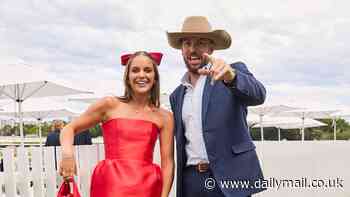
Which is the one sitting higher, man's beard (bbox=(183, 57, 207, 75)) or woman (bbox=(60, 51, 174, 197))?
man's beard (bbox=(183, 57, 207, 75))

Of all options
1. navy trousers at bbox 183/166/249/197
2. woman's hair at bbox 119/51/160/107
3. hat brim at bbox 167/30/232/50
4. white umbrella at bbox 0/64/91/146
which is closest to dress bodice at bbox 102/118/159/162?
woman's hair at bbox 119/51/160/107

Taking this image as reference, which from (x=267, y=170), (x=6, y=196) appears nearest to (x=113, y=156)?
(x=6, y=196)

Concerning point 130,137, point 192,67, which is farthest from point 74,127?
point 192,67

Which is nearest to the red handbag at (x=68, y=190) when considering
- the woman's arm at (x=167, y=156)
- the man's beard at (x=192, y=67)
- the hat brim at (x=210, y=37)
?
the woman's arm at (x=167, y=156)

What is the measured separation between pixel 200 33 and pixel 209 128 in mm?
529

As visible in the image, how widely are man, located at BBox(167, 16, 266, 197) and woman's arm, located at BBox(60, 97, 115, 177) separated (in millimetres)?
422

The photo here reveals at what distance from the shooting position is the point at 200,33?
2.43 meters

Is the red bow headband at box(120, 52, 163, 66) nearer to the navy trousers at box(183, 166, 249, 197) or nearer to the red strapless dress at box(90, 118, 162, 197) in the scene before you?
the red strapless dress at box(90, 118, 162, 197)

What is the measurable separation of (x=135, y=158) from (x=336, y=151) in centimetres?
318

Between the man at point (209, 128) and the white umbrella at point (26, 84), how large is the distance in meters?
6.90

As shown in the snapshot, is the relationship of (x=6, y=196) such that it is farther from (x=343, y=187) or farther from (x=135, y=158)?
(x=343, y=187)

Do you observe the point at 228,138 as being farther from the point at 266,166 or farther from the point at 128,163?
the point at 266,166

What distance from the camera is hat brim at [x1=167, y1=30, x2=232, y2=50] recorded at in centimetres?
245

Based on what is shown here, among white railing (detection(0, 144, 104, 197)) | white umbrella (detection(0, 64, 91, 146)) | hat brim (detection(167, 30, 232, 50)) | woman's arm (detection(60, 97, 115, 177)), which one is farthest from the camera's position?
white umbrella (detection(0, 64, 91, 146))
